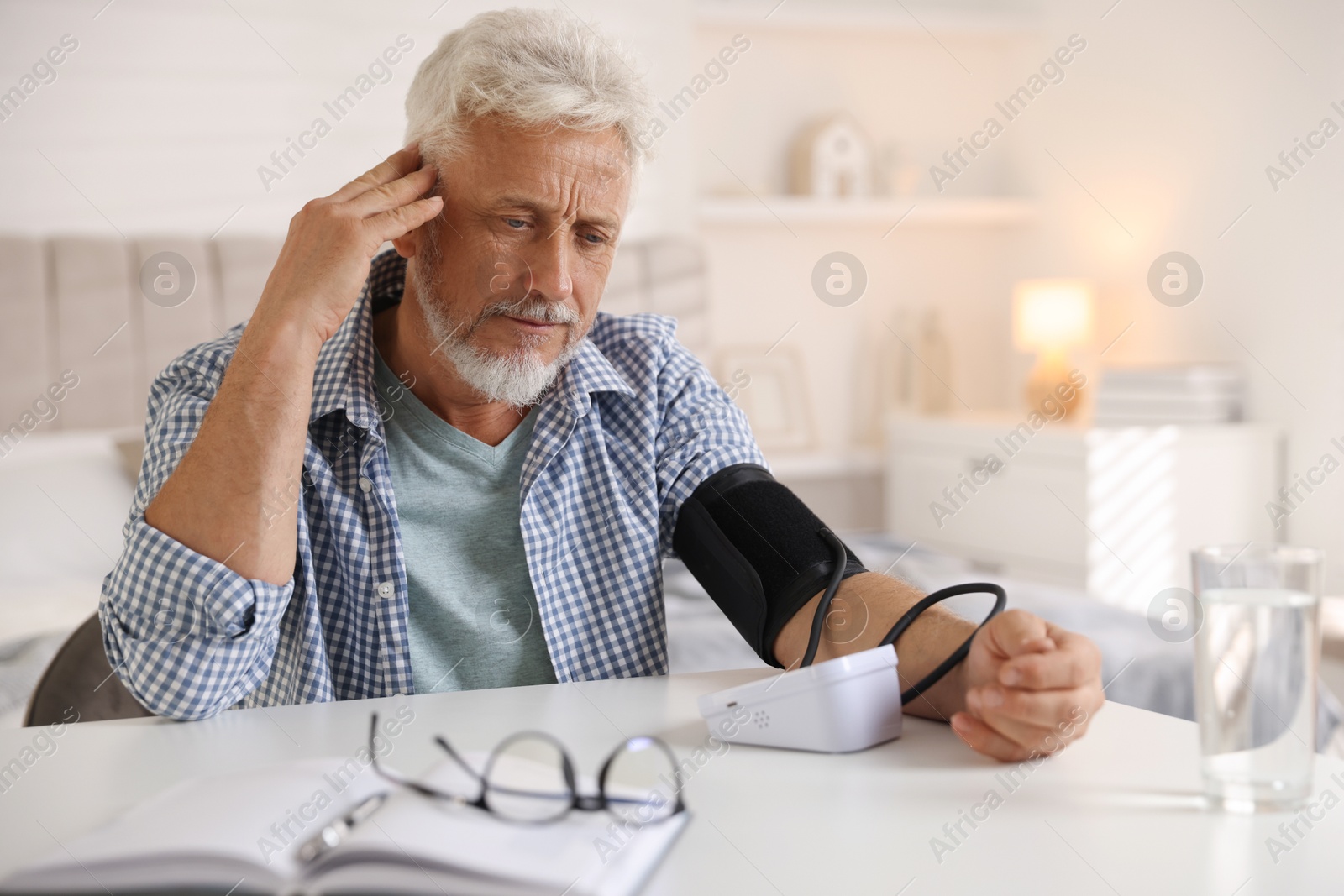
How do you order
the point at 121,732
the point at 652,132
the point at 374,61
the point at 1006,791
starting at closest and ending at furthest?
1. the point at 1006,791
2. the point at 121,732
3. the point at 652,132
4. the point at 374,61

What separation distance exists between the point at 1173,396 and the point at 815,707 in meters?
2.52

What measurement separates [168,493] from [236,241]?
2.10 meters

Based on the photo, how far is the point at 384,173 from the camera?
1141 millimetres

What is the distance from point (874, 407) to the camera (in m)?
3.85

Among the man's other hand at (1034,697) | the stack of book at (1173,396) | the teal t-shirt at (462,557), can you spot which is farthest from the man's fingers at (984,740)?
the stack of book at (1173,396)

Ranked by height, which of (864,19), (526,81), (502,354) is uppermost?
(864,19)

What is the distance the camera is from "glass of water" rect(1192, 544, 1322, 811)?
604mm

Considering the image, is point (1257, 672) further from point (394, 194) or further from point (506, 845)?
point (394, 194)

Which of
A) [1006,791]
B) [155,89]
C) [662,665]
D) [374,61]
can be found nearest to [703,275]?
[374,61]

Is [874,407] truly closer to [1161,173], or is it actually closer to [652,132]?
[1161,173]

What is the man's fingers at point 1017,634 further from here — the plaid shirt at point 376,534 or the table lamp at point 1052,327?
the table lamp at point 1052,327

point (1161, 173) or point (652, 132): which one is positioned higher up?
point (1161, 173)

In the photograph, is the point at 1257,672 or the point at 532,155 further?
the point at 532,155

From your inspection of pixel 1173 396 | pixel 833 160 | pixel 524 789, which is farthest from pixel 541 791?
pixel 833 160
